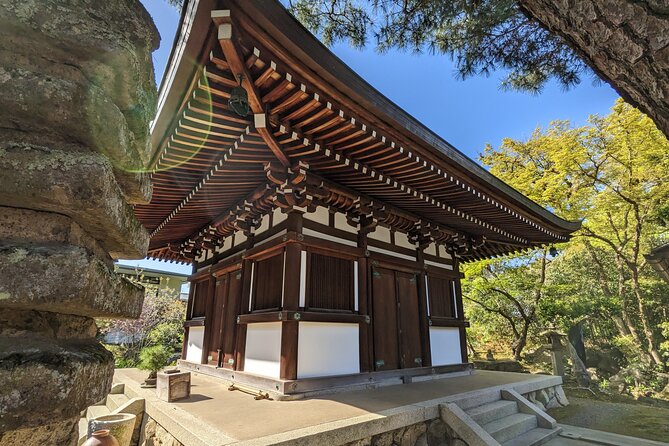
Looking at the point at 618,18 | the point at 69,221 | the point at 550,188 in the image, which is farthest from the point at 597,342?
the point at 69,221

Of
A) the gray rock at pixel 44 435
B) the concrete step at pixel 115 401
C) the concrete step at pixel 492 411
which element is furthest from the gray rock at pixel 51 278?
the concrete step at pixel 115 401

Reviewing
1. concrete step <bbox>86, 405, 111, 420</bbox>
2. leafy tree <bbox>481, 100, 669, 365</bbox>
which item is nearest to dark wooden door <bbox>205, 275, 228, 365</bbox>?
concrete step <bbox>86, 405, 111, 420</bbox>

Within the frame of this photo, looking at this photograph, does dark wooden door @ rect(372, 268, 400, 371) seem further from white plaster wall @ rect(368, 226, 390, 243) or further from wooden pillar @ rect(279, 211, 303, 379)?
wooden pillar @ rect(279, 211, 303, 379)

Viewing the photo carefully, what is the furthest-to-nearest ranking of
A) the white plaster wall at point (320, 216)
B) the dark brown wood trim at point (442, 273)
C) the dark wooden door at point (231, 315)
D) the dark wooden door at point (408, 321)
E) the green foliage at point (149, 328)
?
the green foliage at point (149, 328)
the dark brown wood trim at point (442, 273)
the dark wooden door at point (408, 321)
the dark wooden door at point (231, 315)
the white plaster wall at point (320, 216)

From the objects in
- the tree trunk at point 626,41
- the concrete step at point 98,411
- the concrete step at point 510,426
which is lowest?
the concrete step at point 98,411

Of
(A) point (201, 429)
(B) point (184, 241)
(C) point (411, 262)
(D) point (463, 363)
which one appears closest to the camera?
(A) point (201, 429)

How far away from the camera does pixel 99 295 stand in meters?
0.86

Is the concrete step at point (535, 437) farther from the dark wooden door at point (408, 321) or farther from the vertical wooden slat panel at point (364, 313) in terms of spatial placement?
the vertical wooden slat panel at point (364, 313)

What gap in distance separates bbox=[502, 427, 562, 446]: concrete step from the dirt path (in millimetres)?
1416

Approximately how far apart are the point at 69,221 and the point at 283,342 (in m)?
3.65

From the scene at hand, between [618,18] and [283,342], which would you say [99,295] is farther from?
[283,342]

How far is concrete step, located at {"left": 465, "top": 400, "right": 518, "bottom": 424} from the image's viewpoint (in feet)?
13.6

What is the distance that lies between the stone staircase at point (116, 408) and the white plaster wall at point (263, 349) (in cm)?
139

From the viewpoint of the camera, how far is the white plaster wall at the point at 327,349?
426 centimetres
